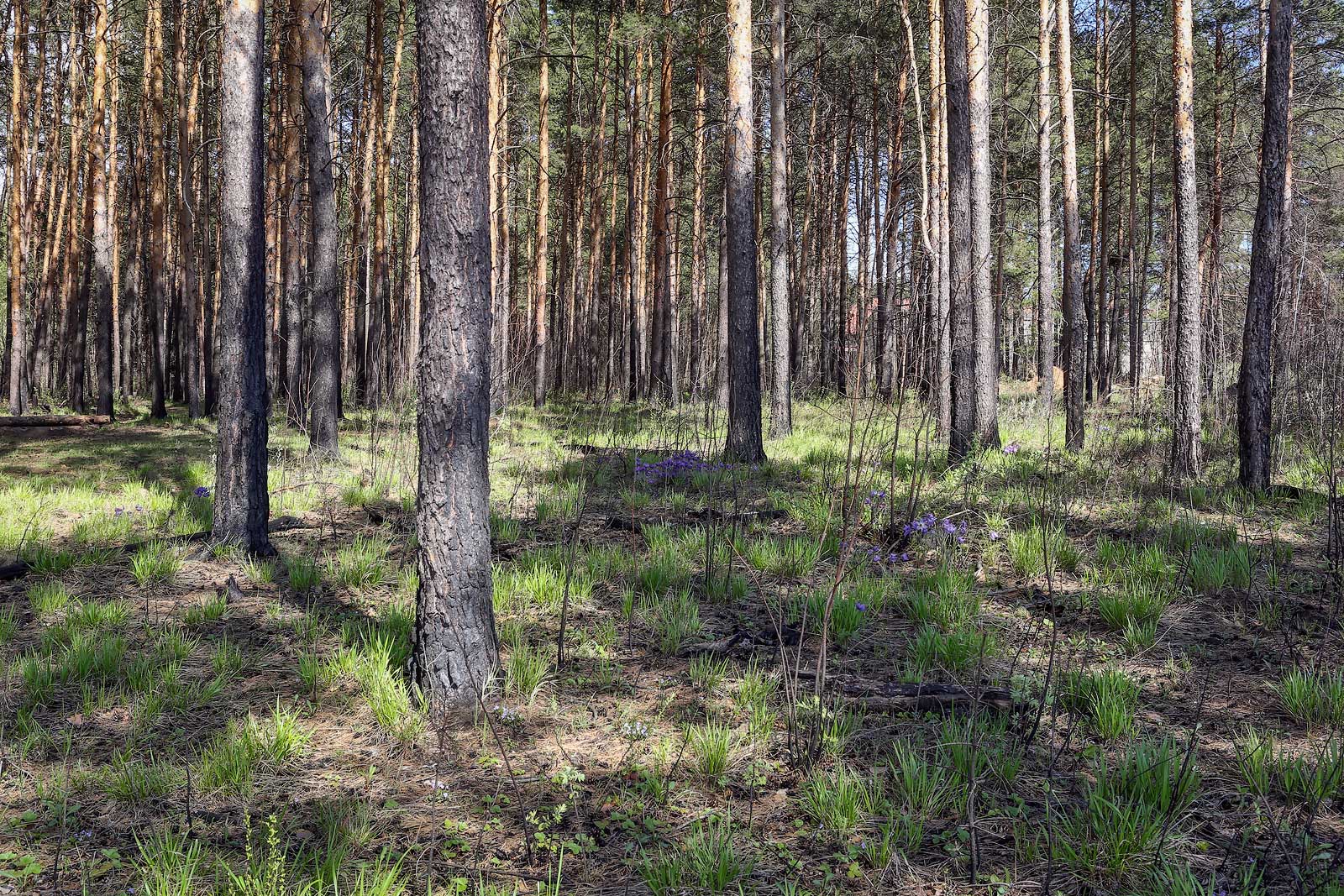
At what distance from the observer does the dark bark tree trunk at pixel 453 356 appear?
117 inches

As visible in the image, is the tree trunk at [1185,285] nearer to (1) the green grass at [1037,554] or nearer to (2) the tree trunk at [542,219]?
(1) the green grass at [1037,554]

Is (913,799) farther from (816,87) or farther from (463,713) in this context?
(816,87)

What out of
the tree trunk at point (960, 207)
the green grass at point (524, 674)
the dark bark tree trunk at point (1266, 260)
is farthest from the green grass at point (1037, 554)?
the tree trunk at point (960, 207)

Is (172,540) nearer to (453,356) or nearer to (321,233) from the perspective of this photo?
(453,356)

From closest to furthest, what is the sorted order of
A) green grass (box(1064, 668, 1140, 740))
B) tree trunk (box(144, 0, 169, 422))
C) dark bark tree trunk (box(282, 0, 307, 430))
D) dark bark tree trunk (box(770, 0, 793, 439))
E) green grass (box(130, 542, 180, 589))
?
green grass (box(1064, 668, 1140, 740))
green grass (box(130, 542, 180, 589))
dark bark tree trunk (box(282, 0, 307, 430))
dark bark tree trunk (box(770, 0, 793, 439))
tree trunk (box(144, 0, 169, 422))

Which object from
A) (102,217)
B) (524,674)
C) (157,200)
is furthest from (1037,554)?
(157,200)

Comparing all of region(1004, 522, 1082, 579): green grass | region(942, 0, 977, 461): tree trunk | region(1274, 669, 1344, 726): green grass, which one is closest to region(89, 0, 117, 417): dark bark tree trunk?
region(942, 0, 977, 461): tree trunk

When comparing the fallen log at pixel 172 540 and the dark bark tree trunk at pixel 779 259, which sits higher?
the dark bark tree trunk at pixel 779 259

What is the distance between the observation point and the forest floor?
6.88 ft

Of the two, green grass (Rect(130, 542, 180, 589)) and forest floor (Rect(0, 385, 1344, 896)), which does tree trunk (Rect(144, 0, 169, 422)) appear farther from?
green grass (Rect(130, 542, 180, 589))

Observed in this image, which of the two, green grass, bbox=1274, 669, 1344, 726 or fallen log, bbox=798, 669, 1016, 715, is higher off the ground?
green grass, bbox=1274, 669, 1344, 726

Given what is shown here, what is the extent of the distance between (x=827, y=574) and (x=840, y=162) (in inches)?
794

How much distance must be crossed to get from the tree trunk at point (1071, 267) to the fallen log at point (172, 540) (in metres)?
8.65

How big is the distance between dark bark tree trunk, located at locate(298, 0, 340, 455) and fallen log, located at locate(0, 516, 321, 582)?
3.28m
